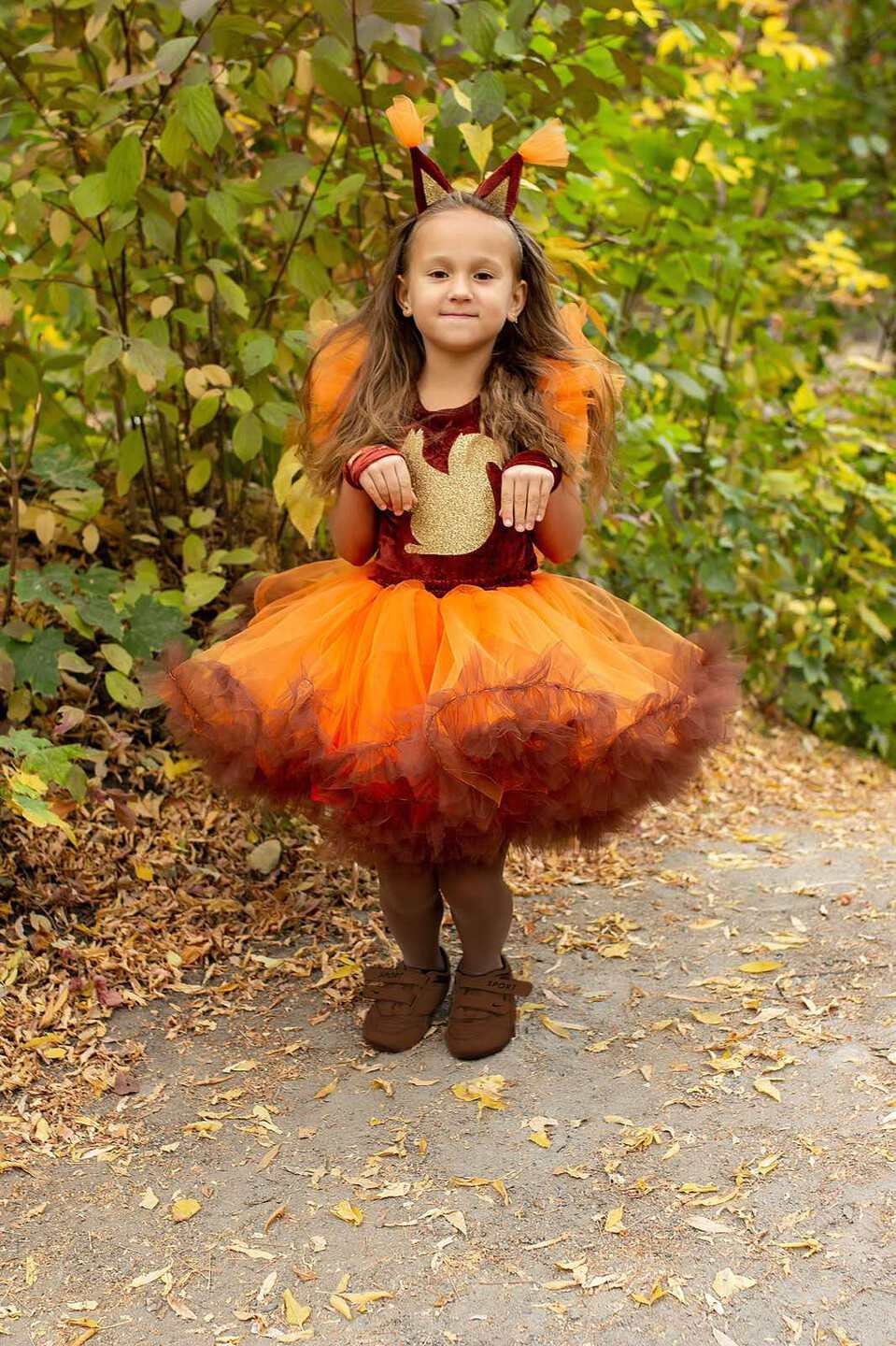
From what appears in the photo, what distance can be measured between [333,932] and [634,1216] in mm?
974

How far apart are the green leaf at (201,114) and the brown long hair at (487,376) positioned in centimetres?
36

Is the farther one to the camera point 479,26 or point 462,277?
point 479,26

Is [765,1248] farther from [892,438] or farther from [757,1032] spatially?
[892,438]

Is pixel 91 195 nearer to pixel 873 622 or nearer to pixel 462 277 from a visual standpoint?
pixel 462 277

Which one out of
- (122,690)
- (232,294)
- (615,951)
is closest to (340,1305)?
(615,951)

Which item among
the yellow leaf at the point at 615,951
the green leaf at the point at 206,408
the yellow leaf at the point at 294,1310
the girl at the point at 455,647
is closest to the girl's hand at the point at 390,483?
the girl at the point at 455,647

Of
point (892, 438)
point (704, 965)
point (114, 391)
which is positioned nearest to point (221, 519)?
point (114, 391)

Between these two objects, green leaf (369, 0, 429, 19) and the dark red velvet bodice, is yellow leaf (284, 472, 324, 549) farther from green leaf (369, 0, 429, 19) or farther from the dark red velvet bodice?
green leaf (369, 0, 429, 19)

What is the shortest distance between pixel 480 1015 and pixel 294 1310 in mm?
631

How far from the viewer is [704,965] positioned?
2488 millimetres

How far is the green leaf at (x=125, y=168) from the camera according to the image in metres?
2.28

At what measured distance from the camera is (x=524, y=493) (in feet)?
6.59

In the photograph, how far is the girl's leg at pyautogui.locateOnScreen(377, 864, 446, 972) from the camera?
6.96 ft

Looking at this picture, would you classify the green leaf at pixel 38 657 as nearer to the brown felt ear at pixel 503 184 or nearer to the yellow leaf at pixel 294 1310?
the brown felt ear at pixel 503 184
